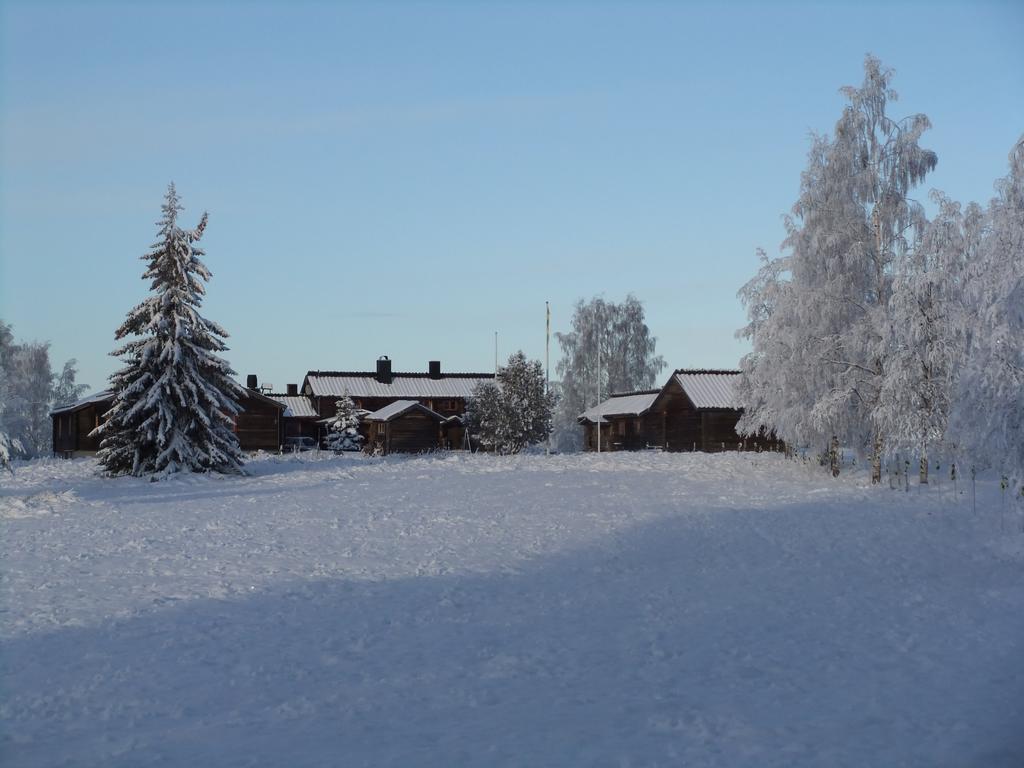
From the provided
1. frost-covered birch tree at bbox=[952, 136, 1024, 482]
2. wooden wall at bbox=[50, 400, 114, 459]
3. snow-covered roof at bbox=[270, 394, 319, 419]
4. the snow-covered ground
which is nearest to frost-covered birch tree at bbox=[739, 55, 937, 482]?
the snow-covered ground

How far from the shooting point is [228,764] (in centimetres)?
786

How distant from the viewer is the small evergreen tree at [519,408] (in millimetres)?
54250

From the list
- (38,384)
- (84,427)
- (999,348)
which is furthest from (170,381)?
(38,384)

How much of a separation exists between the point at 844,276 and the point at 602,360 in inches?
1751

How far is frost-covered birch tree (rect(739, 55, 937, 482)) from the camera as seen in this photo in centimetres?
2819

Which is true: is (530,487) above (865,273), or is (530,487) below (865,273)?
below

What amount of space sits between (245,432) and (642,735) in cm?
5276

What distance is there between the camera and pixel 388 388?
3066 inches

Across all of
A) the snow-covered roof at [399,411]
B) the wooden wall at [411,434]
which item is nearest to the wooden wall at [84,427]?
the wooden wall at [411,434]

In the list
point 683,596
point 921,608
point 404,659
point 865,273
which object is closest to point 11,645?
point 404,659

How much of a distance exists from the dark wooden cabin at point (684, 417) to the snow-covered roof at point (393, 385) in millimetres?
19032

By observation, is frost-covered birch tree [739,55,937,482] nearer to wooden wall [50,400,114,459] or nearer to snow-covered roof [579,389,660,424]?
snow-covered roof [579,389,660,424]

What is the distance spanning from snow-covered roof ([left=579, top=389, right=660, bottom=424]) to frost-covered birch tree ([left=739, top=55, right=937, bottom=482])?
83.2 feet

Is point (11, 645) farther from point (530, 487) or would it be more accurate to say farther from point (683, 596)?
point (530, 487)
